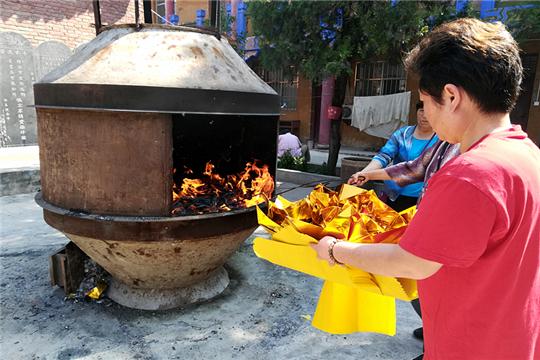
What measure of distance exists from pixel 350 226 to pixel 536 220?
2.10ft

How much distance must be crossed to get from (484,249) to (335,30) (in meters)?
6.54

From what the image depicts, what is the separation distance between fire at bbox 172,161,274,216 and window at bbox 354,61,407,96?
30.9 feet

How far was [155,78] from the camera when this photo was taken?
2258 millimetres

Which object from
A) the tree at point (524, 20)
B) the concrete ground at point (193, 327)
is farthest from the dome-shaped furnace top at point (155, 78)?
the tree at point (524, 20)

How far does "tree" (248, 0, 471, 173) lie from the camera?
5.93 m

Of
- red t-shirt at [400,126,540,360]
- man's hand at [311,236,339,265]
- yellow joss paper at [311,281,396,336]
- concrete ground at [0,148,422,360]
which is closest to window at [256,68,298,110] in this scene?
concrete ground at [0,148,422,360]

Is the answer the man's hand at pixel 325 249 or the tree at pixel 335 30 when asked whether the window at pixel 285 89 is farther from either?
the man's hand at pixel 325 249

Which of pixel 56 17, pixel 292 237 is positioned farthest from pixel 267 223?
pixel 56 17

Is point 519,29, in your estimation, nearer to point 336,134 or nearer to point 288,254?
point 336,134

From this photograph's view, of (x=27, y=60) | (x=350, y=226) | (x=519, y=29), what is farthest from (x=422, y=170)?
(x=27, y=60)

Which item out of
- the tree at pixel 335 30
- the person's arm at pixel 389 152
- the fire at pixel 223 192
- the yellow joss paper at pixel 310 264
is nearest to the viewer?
the yellow joss paper at pixel 310 264

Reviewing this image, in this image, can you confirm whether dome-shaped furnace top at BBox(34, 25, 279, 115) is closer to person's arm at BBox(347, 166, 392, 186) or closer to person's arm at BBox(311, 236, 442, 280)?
person's arm at BBox(347, 166, 392, 186)

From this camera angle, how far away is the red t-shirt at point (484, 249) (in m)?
0.91

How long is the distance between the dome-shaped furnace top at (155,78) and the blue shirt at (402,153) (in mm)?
1072
